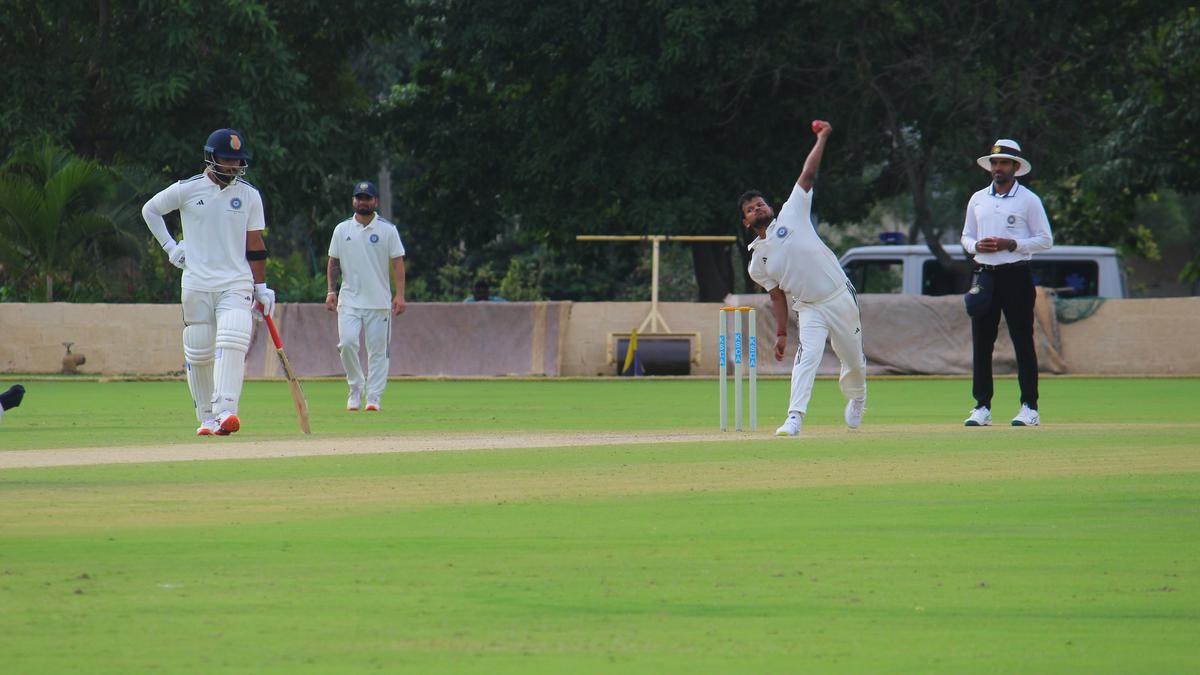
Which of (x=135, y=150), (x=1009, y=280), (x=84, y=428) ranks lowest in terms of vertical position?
(x=84, y=428)

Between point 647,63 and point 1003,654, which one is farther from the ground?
point 647,63

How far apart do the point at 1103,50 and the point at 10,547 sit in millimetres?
31950

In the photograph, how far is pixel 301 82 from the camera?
35.0 meters

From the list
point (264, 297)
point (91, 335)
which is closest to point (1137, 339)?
point (91, 335)

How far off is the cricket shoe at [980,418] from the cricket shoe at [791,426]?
1.65 metres

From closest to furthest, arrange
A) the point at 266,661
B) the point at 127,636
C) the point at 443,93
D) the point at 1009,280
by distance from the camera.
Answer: the point at 266,661, the point at 127,636, the point at 1009,280, the point at 443,93

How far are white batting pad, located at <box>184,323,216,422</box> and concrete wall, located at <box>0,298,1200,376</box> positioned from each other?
13472 millimetres

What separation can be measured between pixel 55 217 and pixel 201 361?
16.9 metres

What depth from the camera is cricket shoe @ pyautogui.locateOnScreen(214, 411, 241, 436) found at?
1315 cm

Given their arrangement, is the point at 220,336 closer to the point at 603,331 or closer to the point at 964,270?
the point at 603,331

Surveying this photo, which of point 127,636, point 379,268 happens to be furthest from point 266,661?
point 379,268

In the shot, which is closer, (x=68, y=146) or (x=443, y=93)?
(x=68, y=146)

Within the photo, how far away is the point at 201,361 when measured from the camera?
13.2 metres

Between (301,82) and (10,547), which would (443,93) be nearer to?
(301,82)
